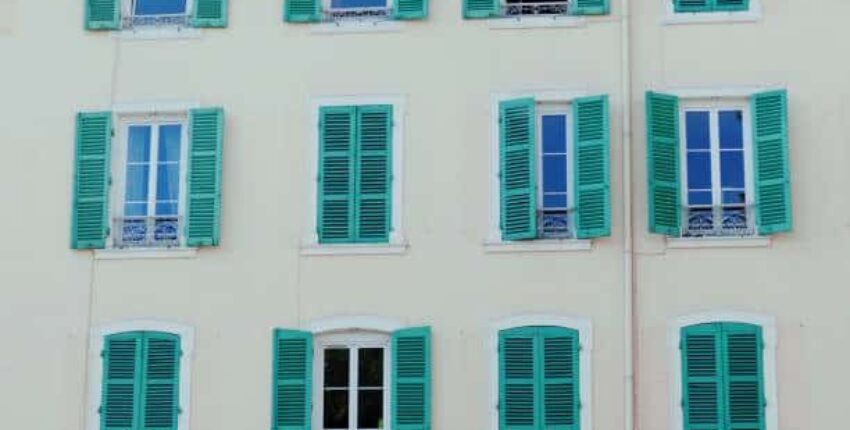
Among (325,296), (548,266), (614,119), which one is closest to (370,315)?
(325,296)

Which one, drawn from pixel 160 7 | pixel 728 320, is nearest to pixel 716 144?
pixel 728 320

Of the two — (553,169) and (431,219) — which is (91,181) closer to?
(431,219)

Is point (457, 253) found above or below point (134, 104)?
below

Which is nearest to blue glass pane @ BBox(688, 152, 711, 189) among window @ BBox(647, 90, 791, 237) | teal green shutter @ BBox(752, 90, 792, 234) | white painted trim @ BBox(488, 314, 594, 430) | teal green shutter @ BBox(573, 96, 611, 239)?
window @ BBox(647, 90, 791, 237)

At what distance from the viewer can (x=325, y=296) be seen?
1969 cm

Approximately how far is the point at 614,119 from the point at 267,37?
4219 millimetres

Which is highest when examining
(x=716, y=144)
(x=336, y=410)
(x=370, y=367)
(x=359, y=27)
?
(x=359, y=27)

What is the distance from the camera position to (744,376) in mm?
19016

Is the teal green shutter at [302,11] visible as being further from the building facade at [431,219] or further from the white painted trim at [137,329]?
the white painted trim at [137,329]

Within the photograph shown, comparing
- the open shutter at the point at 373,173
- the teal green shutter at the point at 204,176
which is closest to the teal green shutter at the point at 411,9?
the open shutter at the point at 373,173

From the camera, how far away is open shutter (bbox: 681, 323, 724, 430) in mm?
19000

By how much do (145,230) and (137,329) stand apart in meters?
1.21

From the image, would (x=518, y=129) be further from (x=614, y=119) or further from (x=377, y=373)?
(x=377, y=373)

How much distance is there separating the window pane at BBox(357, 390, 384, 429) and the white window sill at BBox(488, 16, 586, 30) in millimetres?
4492
